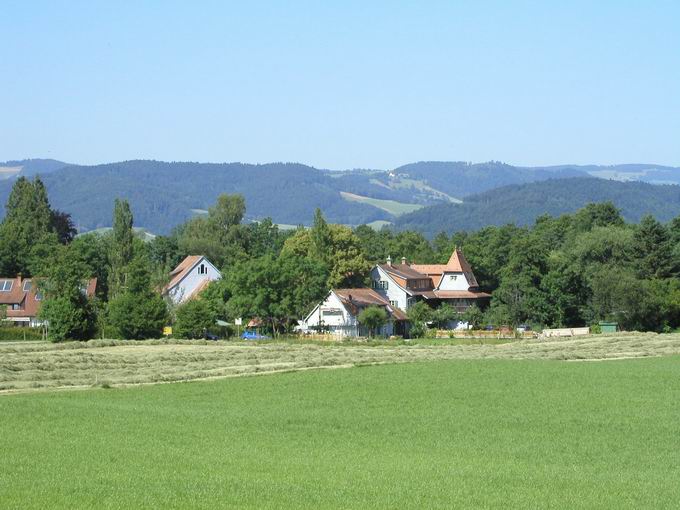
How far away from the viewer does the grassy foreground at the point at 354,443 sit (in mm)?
21750

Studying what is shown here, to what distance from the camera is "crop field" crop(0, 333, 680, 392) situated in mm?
53094

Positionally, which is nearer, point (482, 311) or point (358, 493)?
point (358, 493)

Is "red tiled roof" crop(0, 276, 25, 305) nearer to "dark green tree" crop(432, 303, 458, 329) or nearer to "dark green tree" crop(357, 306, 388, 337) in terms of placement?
"dark green tree" crop(357, 306, 388, 337)

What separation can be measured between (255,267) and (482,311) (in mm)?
33718

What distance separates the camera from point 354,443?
30766 millimetres

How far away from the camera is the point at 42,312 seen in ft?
286

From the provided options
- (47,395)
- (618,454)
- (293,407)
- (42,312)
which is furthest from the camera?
(42,312)

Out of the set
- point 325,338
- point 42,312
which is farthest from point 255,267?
point 42,312

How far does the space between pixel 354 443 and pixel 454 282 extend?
9284 centimetres

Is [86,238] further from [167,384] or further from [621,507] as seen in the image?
[621,507]

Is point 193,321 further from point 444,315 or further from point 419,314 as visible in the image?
point 444,315

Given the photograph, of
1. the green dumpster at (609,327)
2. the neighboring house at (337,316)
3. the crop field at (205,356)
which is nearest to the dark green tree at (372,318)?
the neighboring house at (337,316)

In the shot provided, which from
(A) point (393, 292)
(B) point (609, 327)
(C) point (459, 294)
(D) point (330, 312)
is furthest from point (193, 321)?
(B) point (609, 327)

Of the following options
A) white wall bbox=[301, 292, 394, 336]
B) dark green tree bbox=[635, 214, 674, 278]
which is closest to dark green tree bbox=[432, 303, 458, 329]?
white wall bbox=[301, 292, 394, 336]
